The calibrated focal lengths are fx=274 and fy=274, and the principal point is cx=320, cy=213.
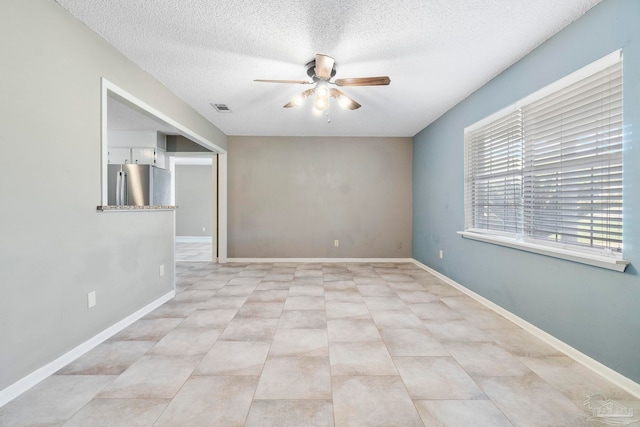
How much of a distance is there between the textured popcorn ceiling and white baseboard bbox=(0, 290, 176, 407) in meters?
2.42

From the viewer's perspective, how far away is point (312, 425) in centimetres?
134

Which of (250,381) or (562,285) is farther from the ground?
(562,285)

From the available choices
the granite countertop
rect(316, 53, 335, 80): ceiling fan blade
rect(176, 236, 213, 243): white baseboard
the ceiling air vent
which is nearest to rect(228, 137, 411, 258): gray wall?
the ceiling air vent

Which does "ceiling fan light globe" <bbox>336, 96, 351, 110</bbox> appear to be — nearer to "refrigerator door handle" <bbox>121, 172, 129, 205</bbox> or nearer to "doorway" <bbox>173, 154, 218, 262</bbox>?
"refrigerator door handle" <bbox>121, 172, 129, 205</bbox>

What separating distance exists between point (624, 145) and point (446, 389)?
1825 mm

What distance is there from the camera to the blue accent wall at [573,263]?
1621mm

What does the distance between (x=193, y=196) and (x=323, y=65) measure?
7845mm

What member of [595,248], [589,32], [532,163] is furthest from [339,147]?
[595,248]

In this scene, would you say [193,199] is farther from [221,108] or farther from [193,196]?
[221,108]

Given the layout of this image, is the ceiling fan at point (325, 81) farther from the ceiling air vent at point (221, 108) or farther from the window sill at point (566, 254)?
the window sill at point (566, 254)

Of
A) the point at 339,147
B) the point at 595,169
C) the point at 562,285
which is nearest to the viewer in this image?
the point at 595,169

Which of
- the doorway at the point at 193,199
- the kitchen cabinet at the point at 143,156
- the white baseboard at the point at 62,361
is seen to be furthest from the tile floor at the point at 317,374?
the doorway at the point at 193,199

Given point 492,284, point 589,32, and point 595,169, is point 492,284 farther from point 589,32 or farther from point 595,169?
point 589,32

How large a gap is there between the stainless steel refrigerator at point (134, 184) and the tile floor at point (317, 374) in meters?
2.66
